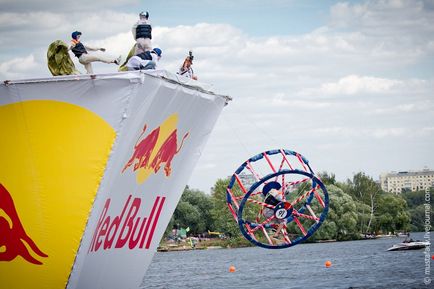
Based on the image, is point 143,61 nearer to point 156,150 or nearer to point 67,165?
point 156,150

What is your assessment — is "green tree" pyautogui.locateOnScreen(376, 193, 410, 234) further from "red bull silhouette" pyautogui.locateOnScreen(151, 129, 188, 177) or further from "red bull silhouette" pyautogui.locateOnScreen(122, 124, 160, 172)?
"red bull silhouette" pyautogui.locateOnScreen(122, 124, 160, 172)

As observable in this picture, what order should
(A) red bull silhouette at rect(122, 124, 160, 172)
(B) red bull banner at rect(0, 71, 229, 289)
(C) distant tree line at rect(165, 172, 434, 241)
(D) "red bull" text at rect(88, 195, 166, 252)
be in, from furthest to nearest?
1. (C) distant tree line at rect(165, 172, 434, 241)
2. (A) red bull silhouette at rect(122, 124, 160, 172)
3. (D) "red bull" text at rect(88, 195, 166, 252)
4. (B) red bull banner at rect(0, 71, 229, 289)

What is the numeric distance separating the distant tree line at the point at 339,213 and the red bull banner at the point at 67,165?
3654 inches

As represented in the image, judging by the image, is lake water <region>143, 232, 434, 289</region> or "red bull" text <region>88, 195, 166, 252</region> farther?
lake water <region>143, 232, 434, 289</region>

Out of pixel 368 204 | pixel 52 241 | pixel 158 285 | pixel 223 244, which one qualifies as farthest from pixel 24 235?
pixel 368 204

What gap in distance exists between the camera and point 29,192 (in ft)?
36.7

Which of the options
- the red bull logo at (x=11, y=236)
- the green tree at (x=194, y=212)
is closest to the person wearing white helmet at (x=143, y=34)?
the red bull logo at (x=11, y=236)

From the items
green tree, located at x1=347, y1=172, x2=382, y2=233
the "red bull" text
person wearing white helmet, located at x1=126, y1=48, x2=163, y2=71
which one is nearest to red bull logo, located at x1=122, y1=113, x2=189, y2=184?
the "red bull" text

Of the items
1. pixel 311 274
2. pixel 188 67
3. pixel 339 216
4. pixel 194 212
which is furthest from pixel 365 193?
pixel 188 67

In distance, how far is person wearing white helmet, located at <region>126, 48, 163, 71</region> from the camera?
12.5 metres

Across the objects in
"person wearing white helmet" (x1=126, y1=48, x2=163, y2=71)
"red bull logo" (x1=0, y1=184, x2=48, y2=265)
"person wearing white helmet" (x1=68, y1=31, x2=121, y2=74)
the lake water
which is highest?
"person wearing white helmet" (x1=68, y1=31, x2=121, y2=74)

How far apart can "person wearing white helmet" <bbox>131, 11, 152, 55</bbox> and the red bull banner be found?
121cm

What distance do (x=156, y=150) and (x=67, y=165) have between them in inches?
78.6

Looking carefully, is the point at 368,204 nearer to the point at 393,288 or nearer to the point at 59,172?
the point at 393,288
